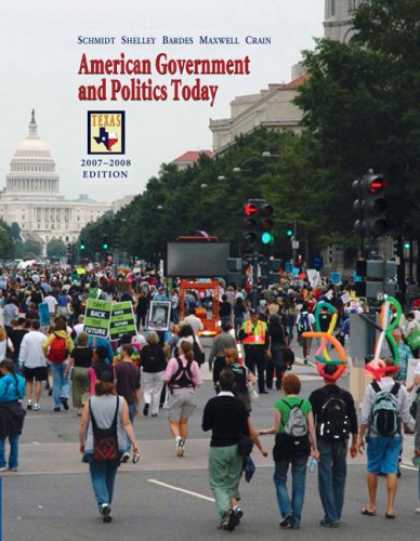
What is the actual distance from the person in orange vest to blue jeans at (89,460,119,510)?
1540 cm

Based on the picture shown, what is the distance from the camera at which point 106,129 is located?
51969 millimetres

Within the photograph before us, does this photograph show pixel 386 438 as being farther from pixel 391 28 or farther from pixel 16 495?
pixel 391 28

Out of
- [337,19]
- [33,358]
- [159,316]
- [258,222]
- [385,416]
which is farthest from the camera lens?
[337,19]

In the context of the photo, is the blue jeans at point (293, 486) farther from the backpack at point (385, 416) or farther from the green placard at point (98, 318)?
the green placard at point (98, 318)

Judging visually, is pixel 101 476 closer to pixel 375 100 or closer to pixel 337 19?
pixel 375 100

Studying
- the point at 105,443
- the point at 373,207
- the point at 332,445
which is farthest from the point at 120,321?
the point at 332,445

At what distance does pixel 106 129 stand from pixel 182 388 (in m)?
29.0

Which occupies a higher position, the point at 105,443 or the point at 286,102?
the point at 286,102

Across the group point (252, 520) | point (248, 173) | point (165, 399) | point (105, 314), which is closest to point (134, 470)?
point (252, 520)

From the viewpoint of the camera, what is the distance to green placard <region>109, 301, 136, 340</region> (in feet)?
108

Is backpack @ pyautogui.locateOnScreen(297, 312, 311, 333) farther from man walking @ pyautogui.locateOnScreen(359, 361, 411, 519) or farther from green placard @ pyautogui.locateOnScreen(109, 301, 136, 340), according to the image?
man walking @ pyautogui.locateOnScreen(359, 361, 411, 519)

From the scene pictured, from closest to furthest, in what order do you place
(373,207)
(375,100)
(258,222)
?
(373,207) < (258,222) < (375,100)

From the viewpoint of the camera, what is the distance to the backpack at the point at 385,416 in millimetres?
17453

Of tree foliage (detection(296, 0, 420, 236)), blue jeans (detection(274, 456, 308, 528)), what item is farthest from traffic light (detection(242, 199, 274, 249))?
tree foliage (detection(296, 0, 420, 236))
